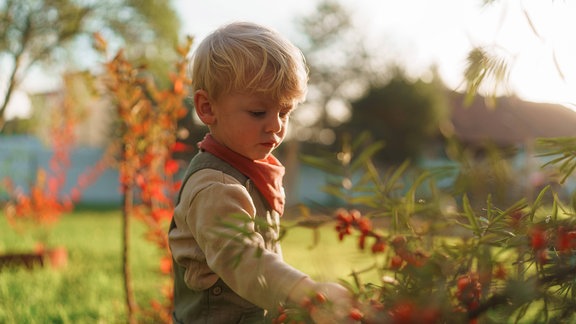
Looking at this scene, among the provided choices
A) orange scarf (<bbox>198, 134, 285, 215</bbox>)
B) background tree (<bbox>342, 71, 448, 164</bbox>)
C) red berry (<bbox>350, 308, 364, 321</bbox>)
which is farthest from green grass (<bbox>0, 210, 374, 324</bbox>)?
background tree (<bbox>342, 71, 448, 164</bbox>)

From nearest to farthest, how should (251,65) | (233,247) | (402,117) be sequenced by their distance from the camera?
(233,247) → (251,65) → (402,117)

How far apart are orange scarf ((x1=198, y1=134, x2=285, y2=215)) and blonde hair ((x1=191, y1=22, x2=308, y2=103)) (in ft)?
0.43

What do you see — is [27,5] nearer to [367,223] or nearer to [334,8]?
[367,223]

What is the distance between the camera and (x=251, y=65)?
4.96 ft

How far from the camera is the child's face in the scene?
153cm

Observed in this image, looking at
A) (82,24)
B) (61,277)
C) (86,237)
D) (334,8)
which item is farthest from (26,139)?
(61,277)

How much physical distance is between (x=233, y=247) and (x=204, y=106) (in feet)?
1.72

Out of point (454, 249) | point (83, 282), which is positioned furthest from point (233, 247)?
point (83, 282)

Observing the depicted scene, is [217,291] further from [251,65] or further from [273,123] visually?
[251,65]

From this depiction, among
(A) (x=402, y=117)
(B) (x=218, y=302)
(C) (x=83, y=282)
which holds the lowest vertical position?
(A) (x=402, y=117)

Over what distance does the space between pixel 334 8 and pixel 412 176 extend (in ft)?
94.1

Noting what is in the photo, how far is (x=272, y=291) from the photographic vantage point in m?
1.16

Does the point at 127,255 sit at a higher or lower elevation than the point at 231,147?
lower

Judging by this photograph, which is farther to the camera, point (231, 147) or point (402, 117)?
point (402, 117)
